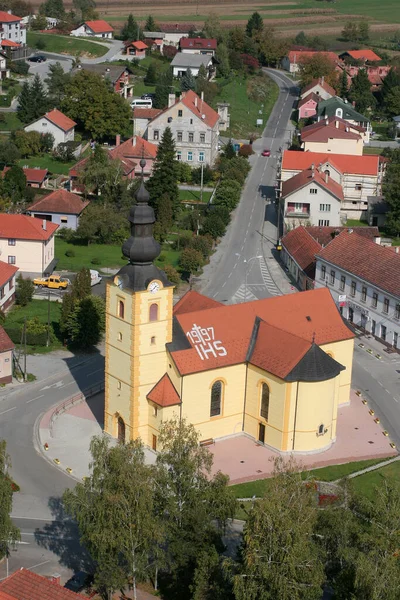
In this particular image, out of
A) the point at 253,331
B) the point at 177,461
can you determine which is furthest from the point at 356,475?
the point at 177,461

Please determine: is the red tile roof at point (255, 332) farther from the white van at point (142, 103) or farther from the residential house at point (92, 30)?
the residential house at point (92, 30)

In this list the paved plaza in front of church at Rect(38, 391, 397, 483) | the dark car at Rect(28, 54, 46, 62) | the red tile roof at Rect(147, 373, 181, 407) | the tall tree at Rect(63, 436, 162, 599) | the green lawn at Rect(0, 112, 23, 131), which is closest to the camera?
the tall tree at Rect(63, 436, 162, 599)

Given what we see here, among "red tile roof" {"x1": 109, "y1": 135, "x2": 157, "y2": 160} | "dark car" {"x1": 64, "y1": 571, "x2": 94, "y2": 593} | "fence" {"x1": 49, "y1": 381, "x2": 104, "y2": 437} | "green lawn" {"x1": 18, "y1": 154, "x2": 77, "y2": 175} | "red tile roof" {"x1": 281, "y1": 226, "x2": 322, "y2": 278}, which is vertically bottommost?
"dark car" {"x1": 64, "y1": 571, "x2": 94, "y2": 593}

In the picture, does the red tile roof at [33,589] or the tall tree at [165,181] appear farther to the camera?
the tall tree at [165,181]

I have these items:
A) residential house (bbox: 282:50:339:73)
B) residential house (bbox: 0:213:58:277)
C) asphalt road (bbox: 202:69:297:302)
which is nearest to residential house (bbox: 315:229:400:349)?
asphalt road (bbox: 202:69:297:302)

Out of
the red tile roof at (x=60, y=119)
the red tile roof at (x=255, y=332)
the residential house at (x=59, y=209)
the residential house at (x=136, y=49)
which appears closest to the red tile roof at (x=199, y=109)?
the red tile roof at (x=60, y=119)

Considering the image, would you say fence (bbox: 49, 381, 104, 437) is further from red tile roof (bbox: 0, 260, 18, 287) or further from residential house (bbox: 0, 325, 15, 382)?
red tile roof (bbox: 0, 260, 18, 287)
